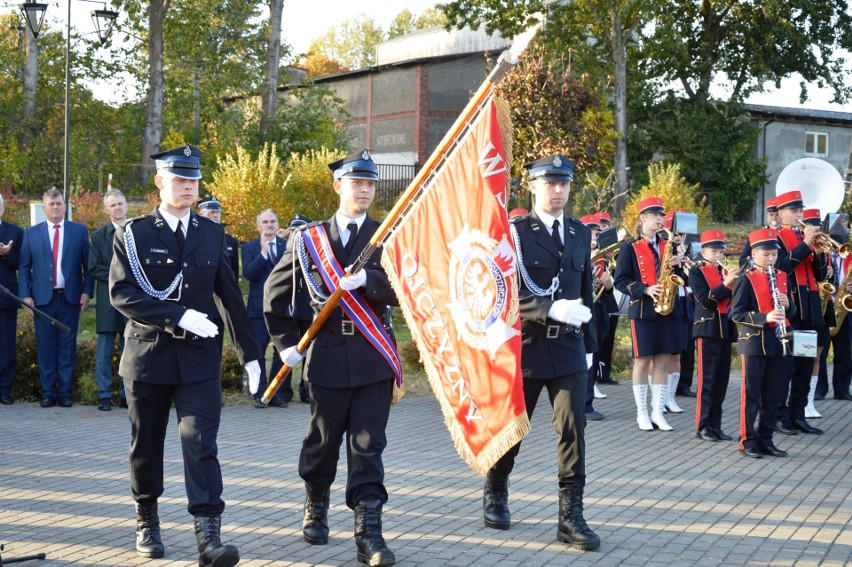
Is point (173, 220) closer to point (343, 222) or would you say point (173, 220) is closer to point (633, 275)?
point (343, 222)

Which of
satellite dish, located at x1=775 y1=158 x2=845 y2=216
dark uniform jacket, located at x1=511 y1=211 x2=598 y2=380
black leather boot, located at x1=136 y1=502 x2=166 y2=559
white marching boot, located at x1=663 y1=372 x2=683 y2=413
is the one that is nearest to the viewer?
black leather boot, located at x1=136 y1=502 x2=166 y2=559

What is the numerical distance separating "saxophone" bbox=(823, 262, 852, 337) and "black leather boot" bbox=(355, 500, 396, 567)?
281 inches

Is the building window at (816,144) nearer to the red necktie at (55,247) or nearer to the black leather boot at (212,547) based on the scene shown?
the red necktie at (55,247)

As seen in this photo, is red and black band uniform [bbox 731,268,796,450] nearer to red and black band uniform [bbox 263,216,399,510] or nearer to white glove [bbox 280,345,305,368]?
red and black band uniform [bbox 263,216,399,510]

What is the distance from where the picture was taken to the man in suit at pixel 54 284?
1170cm

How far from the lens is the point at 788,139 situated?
4659 cm

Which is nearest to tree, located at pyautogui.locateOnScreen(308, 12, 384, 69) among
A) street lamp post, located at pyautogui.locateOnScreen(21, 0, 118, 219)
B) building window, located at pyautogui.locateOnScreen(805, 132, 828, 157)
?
building window, located at pyautogui.locateOnScreen(805, 132, 828, 157)

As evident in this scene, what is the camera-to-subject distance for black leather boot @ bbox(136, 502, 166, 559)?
5969 mm

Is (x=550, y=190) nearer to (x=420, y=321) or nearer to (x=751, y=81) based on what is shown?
(x=420, y=321)

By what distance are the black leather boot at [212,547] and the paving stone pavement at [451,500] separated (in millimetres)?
294

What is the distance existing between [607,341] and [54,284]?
21.8 ft

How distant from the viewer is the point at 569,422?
21.0 feet

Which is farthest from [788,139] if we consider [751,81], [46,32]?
[46,32]

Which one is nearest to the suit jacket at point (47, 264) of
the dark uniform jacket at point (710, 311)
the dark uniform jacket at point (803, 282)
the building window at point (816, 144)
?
the dark uniform jacket at point (710, 311)
